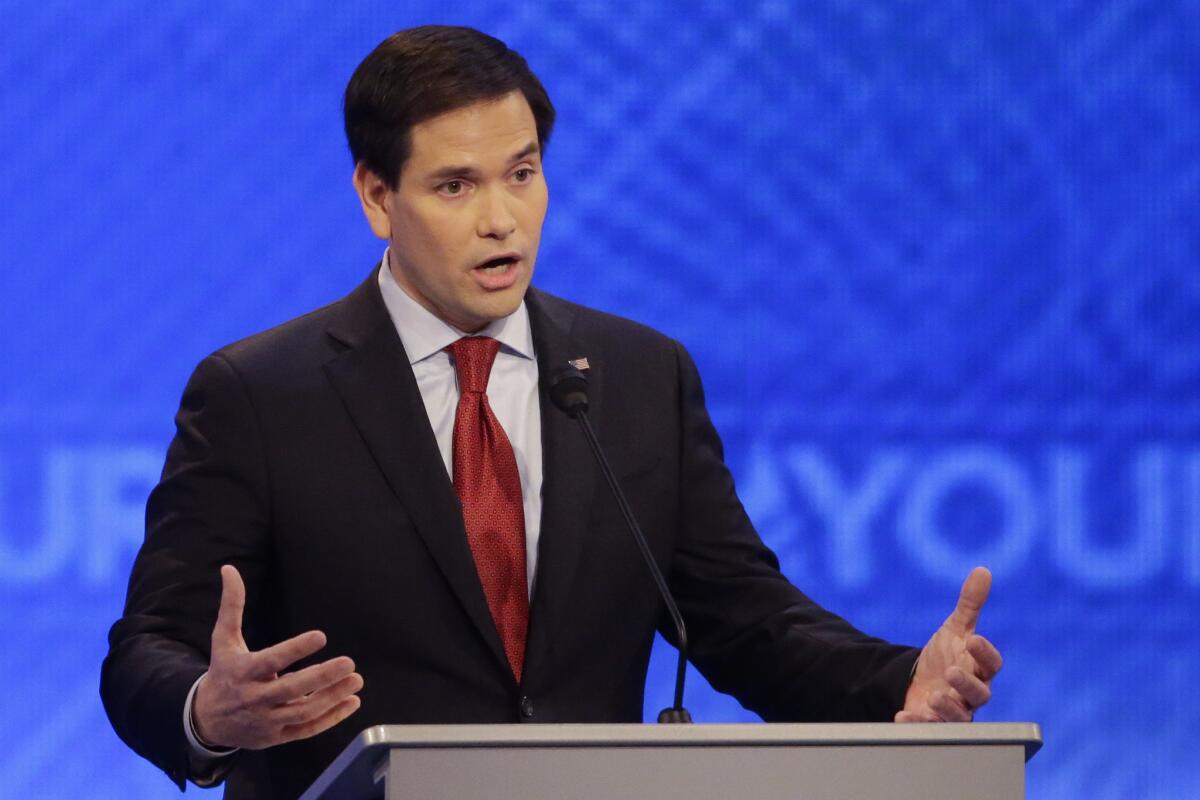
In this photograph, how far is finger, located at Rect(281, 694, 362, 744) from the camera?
165 cm

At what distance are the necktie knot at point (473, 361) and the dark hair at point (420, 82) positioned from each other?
0.24 meters

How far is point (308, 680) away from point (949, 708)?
699mm

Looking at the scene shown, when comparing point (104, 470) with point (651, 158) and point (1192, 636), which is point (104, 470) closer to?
point (651, 158)

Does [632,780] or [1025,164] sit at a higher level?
[1025,164]

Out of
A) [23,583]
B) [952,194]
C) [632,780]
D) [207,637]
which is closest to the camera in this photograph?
[632,780]

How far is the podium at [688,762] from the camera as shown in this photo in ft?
4.84

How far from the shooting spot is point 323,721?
167 centimetres

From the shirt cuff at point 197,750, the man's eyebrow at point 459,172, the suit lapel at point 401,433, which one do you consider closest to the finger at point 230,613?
the shirt cuff at point 197,750

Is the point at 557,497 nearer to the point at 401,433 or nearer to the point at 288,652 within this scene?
the point at 401,433

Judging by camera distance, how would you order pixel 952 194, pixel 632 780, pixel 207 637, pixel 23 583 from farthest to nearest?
pixel 952 194 < pixel 23 583 < pixel 207 637 < pixel 632 780

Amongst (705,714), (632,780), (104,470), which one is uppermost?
(104,470)

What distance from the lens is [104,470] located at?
3.19 metres

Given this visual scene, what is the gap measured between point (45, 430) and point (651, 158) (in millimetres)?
1232

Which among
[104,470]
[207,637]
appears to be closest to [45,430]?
[104,470]
